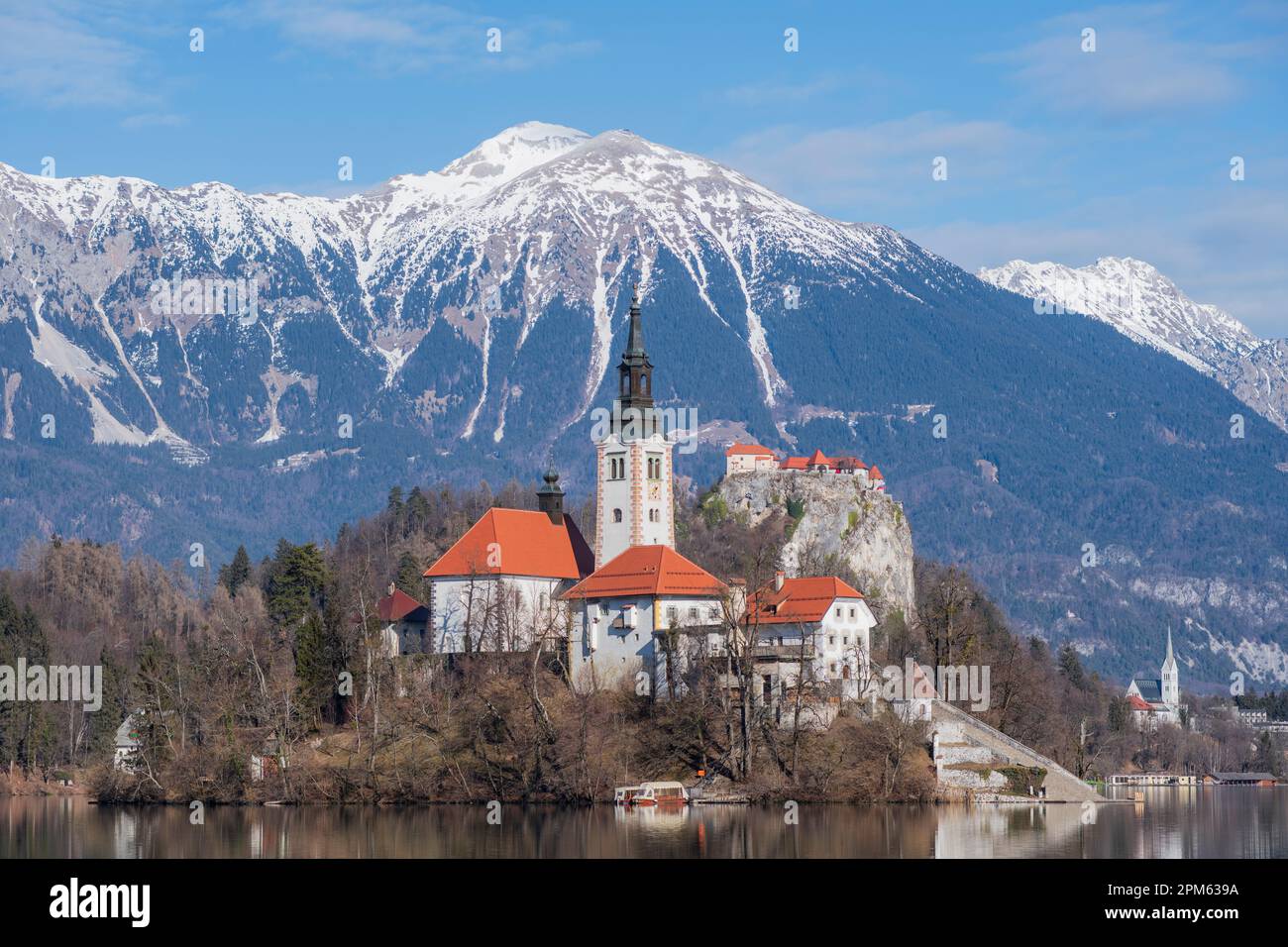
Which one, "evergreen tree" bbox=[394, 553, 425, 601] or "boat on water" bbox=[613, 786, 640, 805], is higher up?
"evergreen tree" bbox=[394, 553, 425, 601]

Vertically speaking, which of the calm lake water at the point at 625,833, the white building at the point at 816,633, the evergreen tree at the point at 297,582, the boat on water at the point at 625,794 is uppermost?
the evergreen tree at the point at 297,582

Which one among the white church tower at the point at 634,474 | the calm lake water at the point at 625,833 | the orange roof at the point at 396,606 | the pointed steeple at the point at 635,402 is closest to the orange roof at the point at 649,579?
the white church tower at the point at 634,474

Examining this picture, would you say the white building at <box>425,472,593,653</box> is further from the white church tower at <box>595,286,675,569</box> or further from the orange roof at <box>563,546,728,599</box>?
the white church tower at <box>595,286,675,569</box>

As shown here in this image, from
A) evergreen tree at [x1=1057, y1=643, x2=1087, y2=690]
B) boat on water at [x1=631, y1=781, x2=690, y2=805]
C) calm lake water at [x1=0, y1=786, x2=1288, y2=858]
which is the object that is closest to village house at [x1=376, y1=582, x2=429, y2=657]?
calm lake water at [x1=0, y1=786, x2=1288, y2=858]

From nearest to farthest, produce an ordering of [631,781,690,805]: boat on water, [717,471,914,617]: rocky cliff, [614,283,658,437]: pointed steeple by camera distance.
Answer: [631,781,690,805]: boat on water → [614,283,658,437]: pointed steeple → [717,471,914,617]: rocky cliff

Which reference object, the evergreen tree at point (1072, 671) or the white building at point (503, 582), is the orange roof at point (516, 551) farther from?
the evergreen tree at point (1072, 671)

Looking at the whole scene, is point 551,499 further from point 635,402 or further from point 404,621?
point 404,621
